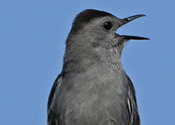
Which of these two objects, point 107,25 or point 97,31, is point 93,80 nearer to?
point 97,31

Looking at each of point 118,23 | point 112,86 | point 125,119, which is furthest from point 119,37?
point 125,119

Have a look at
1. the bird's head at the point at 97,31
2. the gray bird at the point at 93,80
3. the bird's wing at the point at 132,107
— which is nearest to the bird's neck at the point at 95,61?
the gray bird at the point at 93,80

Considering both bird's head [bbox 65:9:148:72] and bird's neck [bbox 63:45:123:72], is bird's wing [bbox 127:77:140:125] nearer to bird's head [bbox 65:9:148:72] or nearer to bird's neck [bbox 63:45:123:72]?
bird's neck [bbox 63:45:123:72]

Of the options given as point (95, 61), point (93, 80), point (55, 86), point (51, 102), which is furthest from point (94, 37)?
point (51, 102)

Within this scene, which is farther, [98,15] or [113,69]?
[98,15]

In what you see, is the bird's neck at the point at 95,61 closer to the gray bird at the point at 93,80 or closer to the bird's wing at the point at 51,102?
the gray bird at the point at 93,80

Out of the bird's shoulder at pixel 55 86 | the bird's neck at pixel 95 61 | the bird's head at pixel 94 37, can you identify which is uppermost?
the bird's head at pixel 94 37

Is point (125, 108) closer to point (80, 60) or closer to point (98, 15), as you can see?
point (80, 60)

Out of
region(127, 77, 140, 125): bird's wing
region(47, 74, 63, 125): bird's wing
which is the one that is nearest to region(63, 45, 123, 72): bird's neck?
region(47, 74, 63, 125): bird's wing
